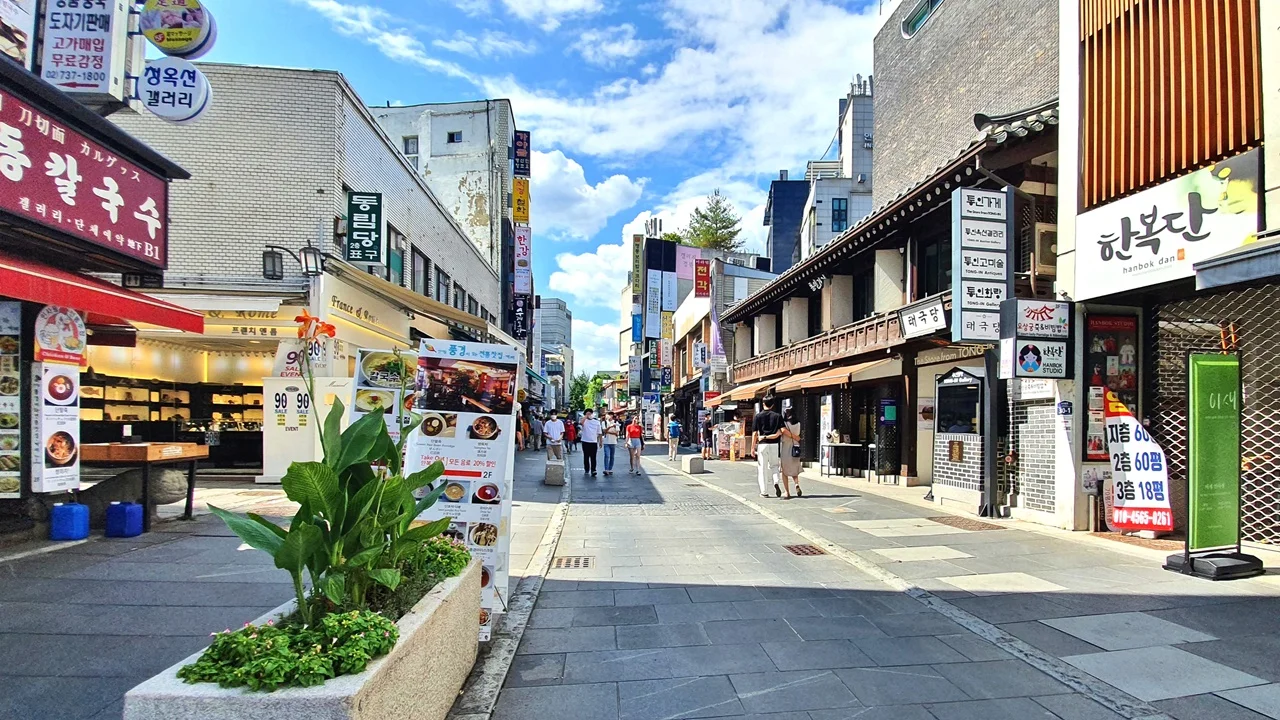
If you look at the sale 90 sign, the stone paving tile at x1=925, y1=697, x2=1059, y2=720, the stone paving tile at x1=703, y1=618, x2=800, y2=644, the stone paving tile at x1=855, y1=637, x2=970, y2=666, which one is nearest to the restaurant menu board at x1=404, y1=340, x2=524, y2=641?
the stone paving tile at x1=703, y1=618, x2=800, y2=644

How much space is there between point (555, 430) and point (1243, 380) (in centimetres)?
1302

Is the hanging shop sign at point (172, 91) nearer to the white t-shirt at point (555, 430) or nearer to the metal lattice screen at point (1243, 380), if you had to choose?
the white t-shirt at point (555, 430)

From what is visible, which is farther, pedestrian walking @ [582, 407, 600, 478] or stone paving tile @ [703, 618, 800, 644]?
pedestrian walking @ [582, 407, 600, 478]

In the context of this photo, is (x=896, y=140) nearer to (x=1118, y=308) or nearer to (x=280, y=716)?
(x=1118, y=308)

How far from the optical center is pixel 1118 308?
9070mm

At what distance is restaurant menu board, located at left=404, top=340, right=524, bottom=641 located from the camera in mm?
4957

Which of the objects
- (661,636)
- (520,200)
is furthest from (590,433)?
(520,200)

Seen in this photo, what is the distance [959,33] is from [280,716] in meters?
20.1

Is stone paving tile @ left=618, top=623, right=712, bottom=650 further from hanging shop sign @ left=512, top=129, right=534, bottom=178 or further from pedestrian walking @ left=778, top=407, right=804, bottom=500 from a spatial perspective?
hanging shop sign @ left=512, top=129, right=534, bottom=178

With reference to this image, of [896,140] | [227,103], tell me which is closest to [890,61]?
[896,140]

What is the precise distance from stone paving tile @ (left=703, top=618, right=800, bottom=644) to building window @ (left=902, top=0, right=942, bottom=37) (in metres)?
19.1

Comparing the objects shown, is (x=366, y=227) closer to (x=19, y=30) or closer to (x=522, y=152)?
(x=19, y=30)

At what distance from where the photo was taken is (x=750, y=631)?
5.16 metres

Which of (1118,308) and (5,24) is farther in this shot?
(1118,308)
